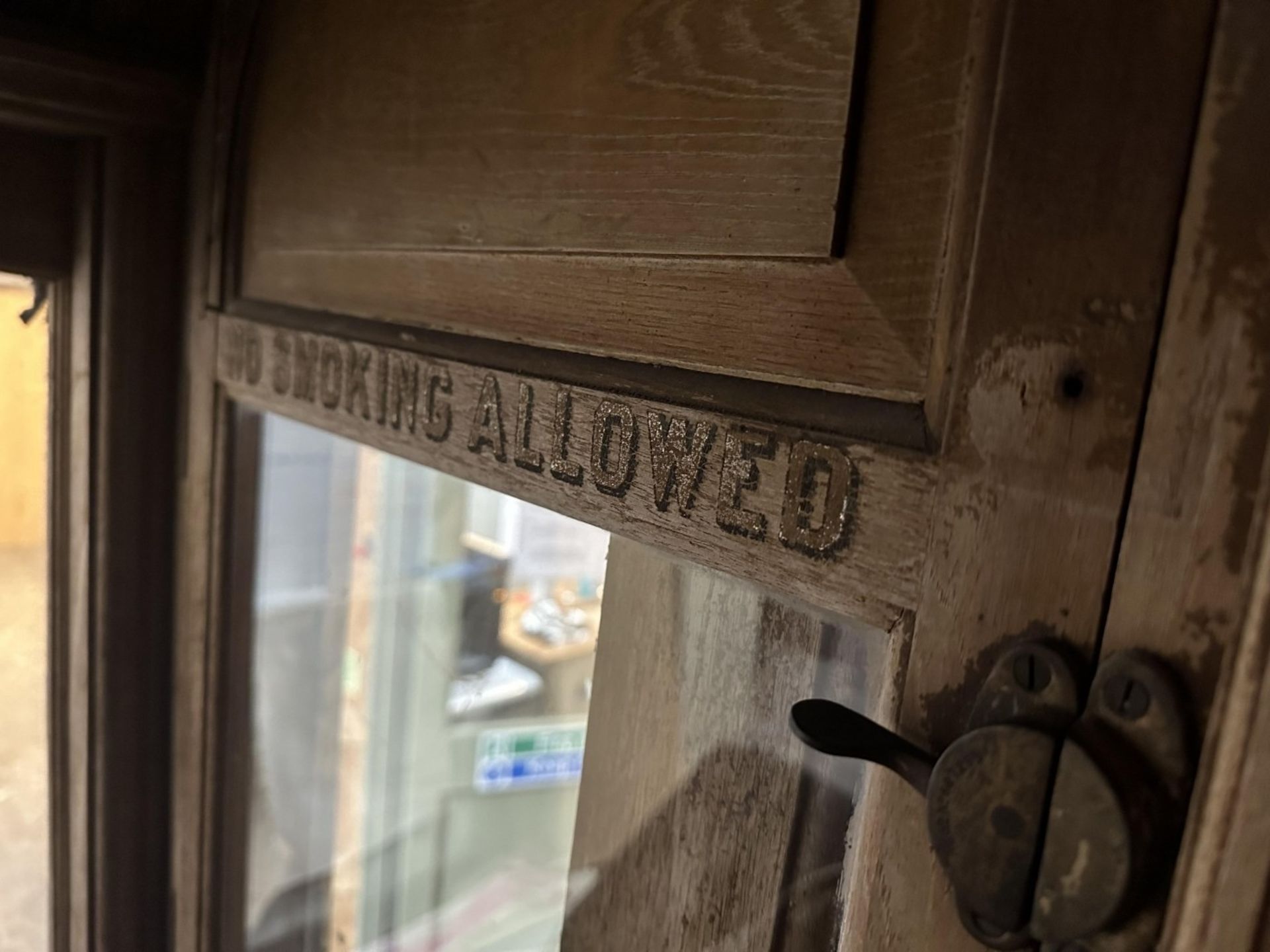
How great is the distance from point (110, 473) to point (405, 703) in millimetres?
686

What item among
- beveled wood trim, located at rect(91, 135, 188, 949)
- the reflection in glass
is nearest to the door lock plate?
the reflection in glass

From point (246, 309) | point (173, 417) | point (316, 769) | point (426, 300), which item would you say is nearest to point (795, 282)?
point (426, 300)

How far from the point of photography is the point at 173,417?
98cm

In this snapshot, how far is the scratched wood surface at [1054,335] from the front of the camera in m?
0.31

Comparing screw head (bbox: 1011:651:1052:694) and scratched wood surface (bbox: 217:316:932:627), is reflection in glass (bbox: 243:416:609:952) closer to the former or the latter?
scratched wood surface (bbox: 217:316:932:627)

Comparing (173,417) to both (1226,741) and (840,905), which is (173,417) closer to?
(840,905)

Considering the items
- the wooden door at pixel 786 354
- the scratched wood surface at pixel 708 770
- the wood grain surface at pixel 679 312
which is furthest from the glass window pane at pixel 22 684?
the scratched wood surface at pixel 708 770

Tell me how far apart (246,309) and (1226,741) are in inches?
31.5

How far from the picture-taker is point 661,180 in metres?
0.47

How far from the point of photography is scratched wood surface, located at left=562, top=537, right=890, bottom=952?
47 cm

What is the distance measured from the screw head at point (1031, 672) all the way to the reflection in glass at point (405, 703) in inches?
19.4

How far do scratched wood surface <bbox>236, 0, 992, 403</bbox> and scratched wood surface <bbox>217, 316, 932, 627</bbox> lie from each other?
0.10 ft

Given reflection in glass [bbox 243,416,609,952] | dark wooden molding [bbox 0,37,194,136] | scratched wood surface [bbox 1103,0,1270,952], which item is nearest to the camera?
scratched wood surface [bbox 1103,0,1270,952]

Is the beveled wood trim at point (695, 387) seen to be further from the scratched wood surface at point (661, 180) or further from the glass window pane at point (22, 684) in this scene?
the glass window pane at point (22, 684)
